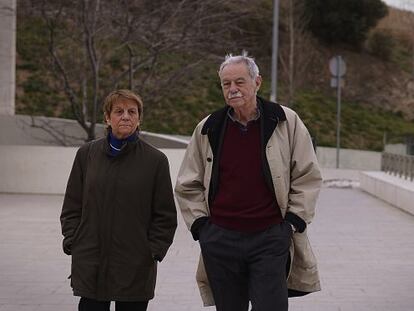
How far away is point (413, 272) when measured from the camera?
7.89m

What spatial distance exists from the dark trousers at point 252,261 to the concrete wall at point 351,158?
90.5 feet

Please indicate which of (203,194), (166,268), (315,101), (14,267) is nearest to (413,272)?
(166,268)

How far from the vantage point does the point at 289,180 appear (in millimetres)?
3943

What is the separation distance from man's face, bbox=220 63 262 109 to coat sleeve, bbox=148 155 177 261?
502 millimetres

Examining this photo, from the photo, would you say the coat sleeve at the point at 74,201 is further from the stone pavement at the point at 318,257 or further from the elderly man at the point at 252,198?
the stone pavement at the point at 318,257

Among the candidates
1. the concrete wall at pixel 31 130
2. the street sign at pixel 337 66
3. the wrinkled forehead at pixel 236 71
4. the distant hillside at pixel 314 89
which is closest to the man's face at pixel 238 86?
the wrinkled forehead at pixel 236 71

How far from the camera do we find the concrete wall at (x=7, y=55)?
58.4 ft

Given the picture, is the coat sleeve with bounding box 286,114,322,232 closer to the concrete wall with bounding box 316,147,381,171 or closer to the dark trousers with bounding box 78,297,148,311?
the dark trousers with bounding box 78,297,148,311

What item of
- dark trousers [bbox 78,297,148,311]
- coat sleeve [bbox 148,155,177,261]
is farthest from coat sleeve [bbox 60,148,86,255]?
coat sleeve [bbox 148,155,177,261]

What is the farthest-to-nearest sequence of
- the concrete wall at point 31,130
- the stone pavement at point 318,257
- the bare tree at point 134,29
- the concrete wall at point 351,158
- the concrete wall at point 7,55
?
1. the concrete wall at point 351,158
2. the concrete wall at point 31,130
3. the concrete wall at point 7,55
4. the bare tree at point 134,29
5. the stone pavement at point 318,257

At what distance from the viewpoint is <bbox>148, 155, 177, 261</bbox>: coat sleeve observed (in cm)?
405

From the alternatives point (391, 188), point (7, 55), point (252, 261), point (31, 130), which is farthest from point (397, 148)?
point (252, 261)

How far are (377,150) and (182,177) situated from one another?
104ft

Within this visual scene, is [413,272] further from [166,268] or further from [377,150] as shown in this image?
[377,150]
